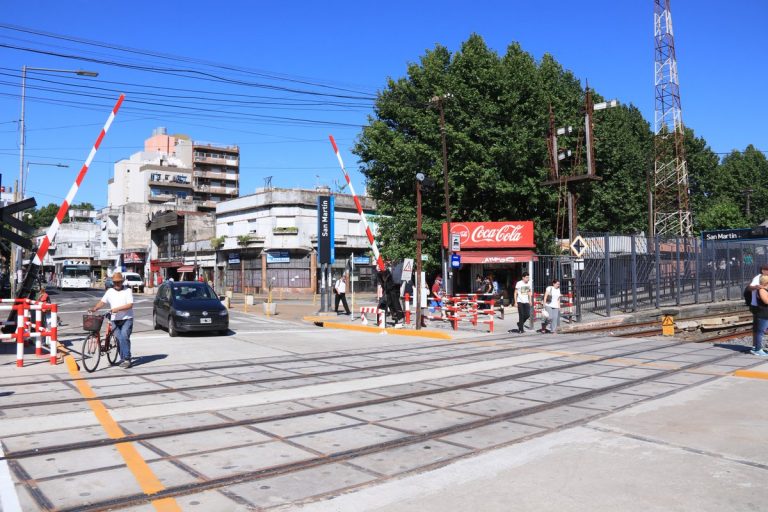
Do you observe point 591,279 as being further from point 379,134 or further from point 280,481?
point 280,481

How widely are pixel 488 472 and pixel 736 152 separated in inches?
3181

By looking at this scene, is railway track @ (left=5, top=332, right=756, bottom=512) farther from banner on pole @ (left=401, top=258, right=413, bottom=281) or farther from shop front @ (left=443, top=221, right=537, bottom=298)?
shop front @ (left=443, top=221, right=537, bottom=298)

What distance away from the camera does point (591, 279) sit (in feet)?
78.0

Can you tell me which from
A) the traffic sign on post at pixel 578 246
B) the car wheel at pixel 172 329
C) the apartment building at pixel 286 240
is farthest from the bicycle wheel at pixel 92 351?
the apartment building at pixel 286 240

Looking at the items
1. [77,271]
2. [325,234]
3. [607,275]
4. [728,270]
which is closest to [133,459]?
[607,275]

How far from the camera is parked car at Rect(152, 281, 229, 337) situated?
17.5m

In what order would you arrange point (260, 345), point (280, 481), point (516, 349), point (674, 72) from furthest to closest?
point (674, 72) < point (260, 345) < point (516, 349) < point (280, 481)

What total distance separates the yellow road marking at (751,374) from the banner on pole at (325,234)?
19.2m

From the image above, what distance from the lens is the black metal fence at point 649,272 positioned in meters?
23.6

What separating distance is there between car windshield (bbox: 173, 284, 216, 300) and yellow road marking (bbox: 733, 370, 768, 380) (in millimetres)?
14445

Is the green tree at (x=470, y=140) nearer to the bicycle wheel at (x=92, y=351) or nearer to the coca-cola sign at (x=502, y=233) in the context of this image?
the coca-cola sign at (x=502, y=233)

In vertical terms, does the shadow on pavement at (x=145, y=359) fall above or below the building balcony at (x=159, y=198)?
below

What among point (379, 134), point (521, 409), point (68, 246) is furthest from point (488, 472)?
point (68, 246)

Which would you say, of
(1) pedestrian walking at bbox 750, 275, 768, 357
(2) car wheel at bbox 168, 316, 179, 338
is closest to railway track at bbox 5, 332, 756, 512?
(1) pedestrian walking at bbox 750, 275, 768, 357
